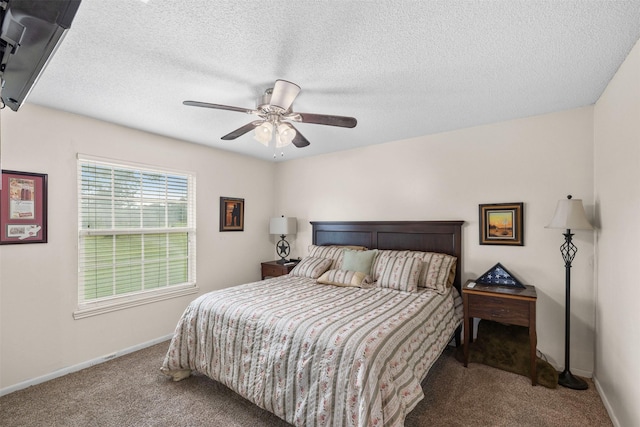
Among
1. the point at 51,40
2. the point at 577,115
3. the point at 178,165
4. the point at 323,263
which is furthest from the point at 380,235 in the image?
the point at 51,40

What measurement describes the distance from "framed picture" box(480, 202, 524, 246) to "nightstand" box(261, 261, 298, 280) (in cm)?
240

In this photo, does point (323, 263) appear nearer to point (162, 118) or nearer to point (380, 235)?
Result: point (380, 235)

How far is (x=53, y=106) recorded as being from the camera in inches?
101

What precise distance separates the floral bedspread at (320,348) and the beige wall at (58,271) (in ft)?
3.15

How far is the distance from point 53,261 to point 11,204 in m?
0.57

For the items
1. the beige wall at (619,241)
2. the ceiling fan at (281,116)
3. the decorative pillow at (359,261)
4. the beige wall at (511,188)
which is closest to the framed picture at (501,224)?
the beige wall at (511,188)

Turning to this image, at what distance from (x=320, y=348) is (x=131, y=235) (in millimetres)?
2550

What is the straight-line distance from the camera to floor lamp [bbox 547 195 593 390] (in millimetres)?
2361

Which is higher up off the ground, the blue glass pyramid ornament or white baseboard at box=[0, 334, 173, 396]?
the blue glass pyramid ornament

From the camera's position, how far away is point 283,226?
432cm

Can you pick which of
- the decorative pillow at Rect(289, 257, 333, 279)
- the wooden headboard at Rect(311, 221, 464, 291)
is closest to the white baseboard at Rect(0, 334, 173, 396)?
the decorative pillow at Rect(289, 257, 333, 279)

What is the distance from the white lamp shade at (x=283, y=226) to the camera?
14.2ft

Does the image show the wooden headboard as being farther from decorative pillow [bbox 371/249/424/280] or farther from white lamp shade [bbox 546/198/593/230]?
white lamp shade [bbox 546/198/593/230]

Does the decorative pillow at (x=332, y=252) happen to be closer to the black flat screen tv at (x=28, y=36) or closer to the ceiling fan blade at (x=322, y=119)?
the ceiling fan blade at (x=322, y=119)
